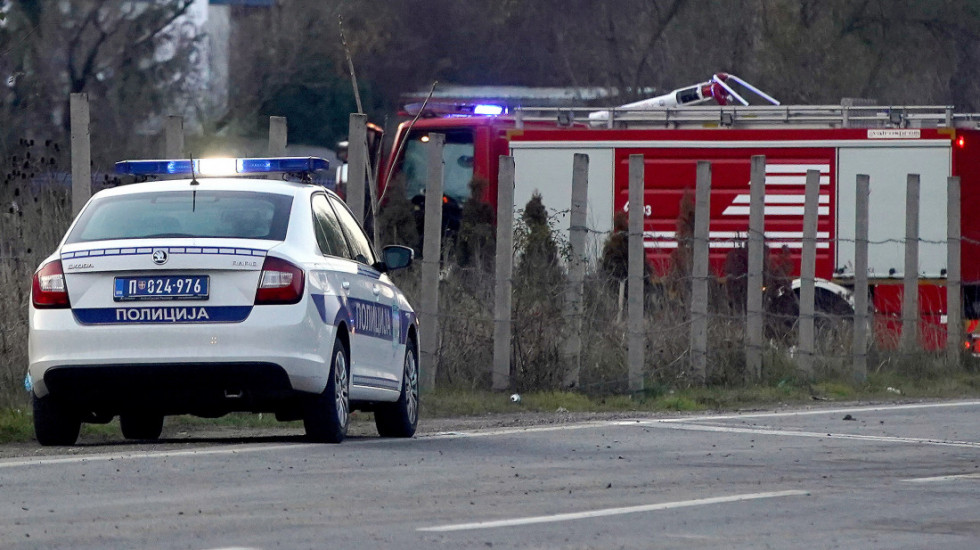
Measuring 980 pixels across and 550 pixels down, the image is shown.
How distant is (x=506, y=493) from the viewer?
8445 mm

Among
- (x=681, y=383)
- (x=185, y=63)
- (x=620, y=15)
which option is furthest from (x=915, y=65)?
(x=681, y=383)

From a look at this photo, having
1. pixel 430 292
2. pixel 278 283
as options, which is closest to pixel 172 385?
pixel 278 283

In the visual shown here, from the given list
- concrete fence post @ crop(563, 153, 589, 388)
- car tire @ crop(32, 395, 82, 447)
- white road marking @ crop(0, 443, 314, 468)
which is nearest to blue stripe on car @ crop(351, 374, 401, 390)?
white road marking @ crop(0, 443, 314, 468)

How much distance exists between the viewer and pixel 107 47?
109ft

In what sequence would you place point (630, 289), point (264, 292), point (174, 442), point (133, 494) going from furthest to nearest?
point (630, 289), point (174, 442), point (264, 292), point (133, 494)

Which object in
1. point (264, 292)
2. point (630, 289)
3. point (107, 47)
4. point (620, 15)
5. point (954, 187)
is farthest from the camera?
point (620, 15)

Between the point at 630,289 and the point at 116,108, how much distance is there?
18.6 m

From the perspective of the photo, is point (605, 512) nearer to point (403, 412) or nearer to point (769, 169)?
point (403, 412)

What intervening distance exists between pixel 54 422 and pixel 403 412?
2240 millimetres

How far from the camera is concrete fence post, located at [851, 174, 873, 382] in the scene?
62.8 feet

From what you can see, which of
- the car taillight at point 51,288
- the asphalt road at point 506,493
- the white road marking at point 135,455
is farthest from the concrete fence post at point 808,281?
the car taillight at point 51,288

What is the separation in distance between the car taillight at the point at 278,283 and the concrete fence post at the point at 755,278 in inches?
351

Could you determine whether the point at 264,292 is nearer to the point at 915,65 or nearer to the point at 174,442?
the point at 174,442

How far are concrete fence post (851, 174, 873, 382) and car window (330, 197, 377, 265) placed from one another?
27.9ft
